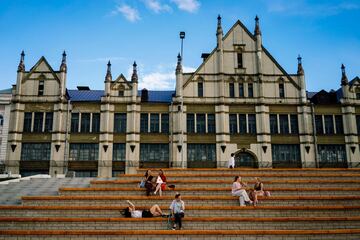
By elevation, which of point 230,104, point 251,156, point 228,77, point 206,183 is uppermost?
point 228,77

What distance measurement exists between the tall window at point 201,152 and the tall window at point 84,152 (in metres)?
11.3

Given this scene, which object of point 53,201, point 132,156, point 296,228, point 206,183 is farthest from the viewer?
point 132,156

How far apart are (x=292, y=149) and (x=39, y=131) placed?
102 feet

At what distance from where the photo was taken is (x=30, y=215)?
771 inches

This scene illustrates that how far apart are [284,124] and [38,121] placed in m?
30.6

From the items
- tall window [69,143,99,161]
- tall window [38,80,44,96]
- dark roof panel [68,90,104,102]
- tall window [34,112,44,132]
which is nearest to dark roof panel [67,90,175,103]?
dark roof panel [68,90,104,102]

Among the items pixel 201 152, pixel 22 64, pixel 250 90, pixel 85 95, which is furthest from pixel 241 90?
pixel 22 64

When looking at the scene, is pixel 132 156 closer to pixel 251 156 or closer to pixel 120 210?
pixel 251 156

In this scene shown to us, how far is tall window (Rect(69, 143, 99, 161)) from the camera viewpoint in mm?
45312

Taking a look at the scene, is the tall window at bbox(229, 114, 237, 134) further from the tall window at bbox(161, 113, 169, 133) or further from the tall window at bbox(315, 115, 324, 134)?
the tall window at bbox(315, 115, 324, 134)

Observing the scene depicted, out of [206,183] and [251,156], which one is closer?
[206,183]

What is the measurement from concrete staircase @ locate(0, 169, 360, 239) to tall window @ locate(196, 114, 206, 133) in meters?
22.8

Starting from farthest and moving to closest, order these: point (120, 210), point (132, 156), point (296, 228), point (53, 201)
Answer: point (132, 156)
point (53, 201)
point (120, 210)
point (296, 228)

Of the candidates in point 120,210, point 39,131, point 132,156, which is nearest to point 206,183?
point 120,210
